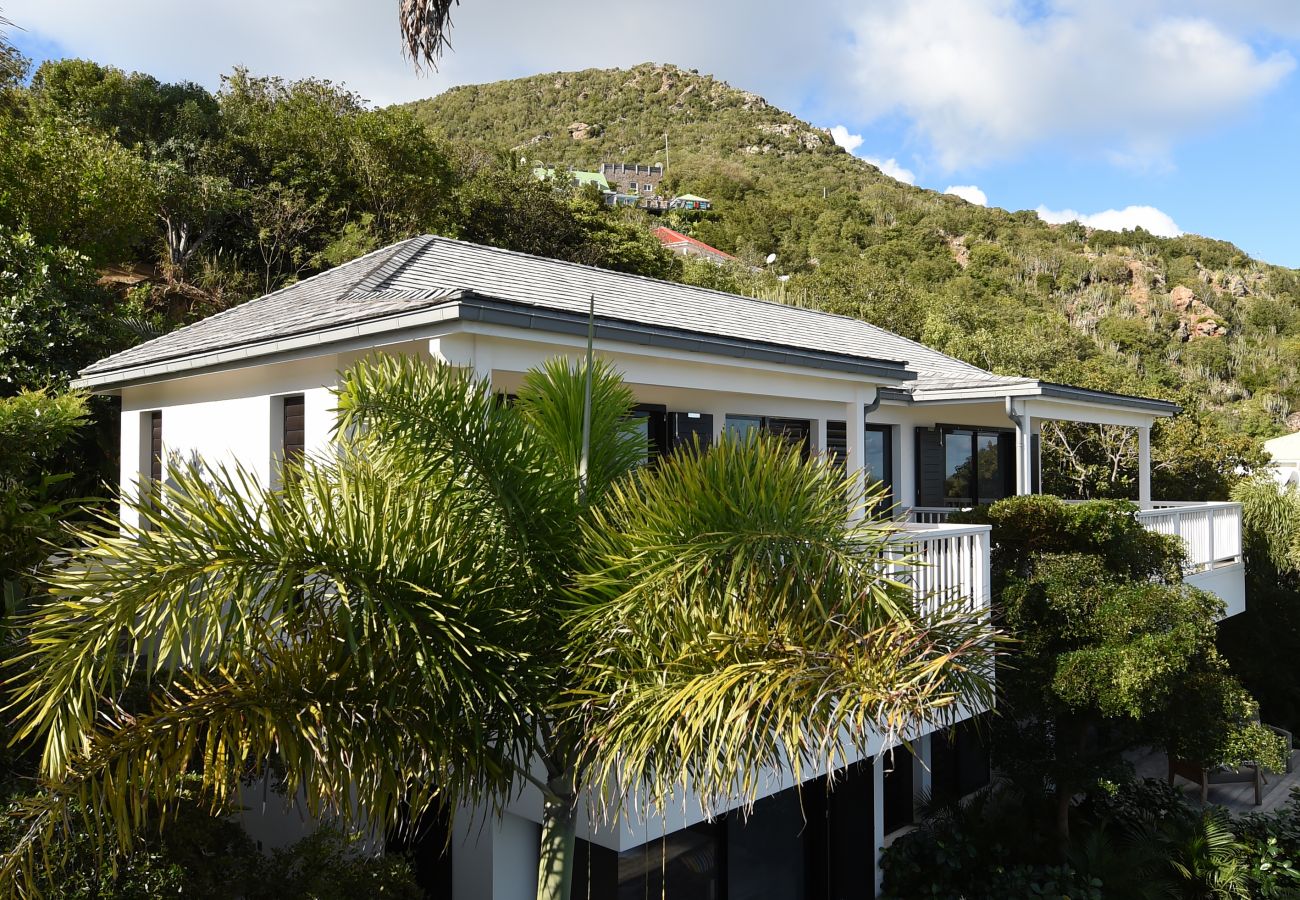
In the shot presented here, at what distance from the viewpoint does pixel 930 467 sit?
17.3 metres

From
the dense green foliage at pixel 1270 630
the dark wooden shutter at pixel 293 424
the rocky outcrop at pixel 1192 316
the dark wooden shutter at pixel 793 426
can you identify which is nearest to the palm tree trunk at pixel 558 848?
the dark wooden shutter at pixel 293 424

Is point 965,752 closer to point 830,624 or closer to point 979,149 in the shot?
point 830,624

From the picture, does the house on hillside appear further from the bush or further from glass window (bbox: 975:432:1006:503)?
the bush

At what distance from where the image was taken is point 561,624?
14.2ft

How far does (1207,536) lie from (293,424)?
1482 cm

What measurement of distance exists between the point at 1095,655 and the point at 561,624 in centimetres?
804

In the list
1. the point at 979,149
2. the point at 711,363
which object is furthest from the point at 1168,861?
the point at 979,149

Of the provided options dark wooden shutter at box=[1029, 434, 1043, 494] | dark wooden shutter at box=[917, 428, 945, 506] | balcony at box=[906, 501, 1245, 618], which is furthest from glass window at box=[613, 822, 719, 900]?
dark wooden shutter at box=[1029, 434, 1043, 494]

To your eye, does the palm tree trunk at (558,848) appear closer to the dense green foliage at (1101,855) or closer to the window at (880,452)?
the dense green foliage at (1101,855)

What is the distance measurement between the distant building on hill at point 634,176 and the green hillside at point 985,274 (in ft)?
8.77

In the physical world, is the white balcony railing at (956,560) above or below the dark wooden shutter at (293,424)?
below

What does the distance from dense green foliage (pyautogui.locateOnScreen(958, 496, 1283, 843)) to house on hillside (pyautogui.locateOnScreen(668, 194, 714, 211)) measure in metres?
58.4

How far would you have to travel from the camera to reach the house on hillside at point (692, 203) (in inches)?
2643

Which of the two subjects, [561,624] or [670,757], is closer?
[670,757]
